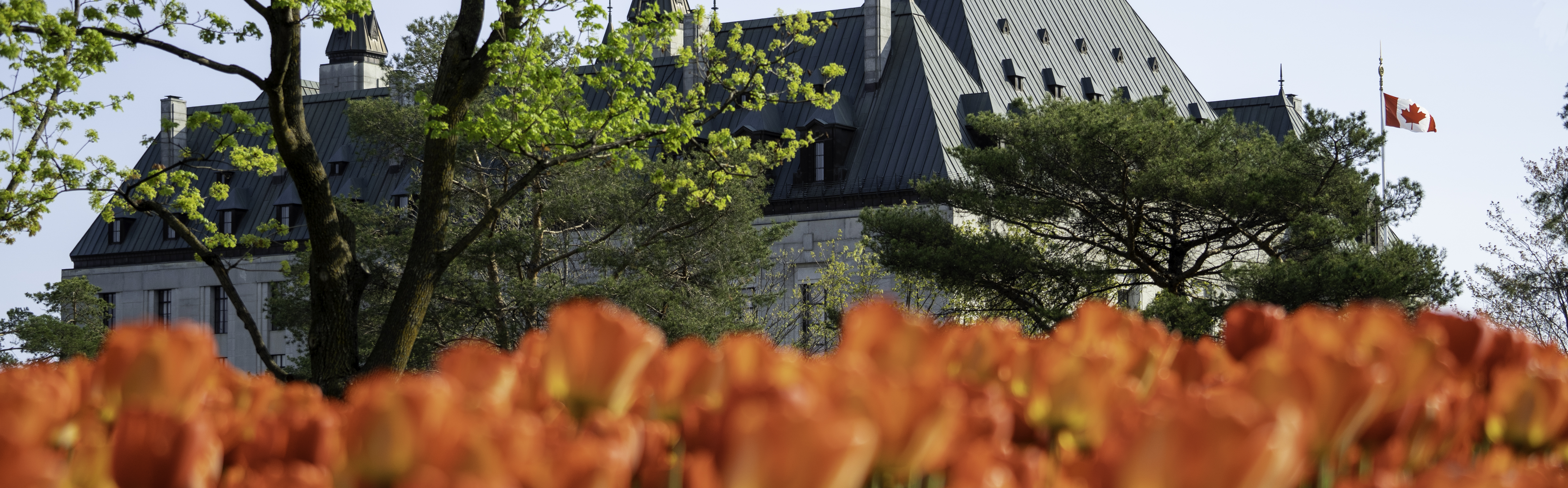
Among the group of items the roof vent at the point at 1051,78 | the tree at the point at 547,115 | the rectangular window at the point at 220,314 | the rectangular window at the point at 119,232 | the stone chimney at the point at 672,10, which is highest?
the stone chimney at the point at 672,10

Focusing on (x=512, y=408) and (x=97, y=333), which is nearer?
(x=512, y=408)

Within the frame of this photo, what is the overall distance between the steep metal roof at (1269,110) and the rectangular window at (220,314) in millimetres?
43621

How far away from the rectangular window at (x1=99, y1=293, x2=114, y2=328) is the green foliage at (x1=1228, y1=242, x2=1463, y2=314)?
37.9m

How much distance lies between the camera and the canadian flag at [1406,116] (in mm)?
38031

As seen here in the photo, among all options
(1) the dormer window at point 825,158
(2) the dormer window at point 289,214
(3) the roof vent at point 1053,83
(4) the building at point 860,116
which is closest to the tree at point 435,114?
(4) the building at point 860,116

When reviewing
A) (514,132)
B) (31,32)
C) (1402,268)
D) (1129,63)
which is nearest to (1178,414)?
(514,132)

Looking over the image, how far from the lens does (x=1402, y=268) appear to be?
21.0 meters

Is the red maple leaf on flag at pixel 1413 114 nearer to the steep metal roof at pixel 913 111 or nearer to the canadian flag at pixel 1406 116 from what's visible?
the canadian flag at pixel 1406 116

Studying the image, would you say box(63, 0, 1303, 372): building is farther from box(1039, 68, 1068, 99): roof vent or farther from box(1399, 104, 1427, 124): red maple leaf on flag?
box(1399, 104, 1427, 124): red maple leaf on flag

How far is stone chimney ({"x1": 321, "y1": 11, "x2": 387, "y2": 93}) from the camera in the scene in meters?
67.1

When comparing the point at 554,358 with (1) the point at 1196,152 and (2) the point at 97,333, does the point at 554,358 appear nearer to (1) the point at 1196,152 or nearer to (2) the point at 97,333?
(1) the point at 1196,152

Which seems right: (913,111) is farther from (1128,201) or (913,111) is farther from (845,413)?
(845,413)

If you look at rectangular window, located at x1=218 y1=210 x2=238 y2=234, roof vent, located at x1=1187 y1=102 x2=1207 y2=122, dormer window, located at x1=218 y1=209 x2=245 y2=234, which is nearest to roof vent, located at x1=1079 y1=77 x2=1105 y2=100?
roof vent, located at x1=1187 y1=102 x2=1207 y2=122

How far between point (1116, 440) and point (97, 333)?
138ft
